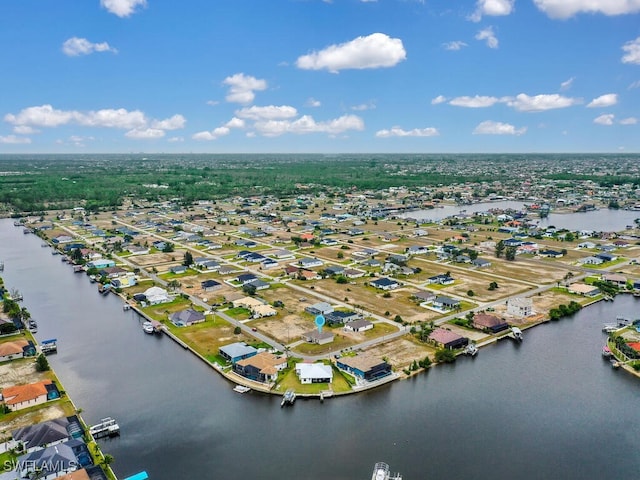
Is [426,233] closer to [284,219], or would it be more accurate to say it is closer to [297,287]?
[284,219]

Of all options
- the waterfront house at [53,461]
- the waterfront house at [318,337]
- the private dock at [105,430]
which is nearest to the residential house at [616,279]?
the waterfront house at [318,337]

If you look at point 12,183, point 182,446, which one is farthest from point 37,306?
Answer: point 12,183

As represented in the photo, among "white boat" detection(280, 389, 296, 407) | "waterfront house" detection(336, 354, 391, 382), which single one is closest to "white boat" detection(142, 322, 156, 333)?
"white boat" detection(280, 389, 296, 407)

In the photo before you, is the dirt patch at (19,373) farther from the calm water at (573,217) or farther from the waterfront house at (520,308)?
the calm water at (573,217)

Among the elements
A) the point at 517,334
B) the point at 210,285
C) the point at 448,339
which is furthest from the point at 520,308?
the point at 210,285

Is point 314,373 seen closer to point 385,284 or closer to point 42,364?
point 42,364
